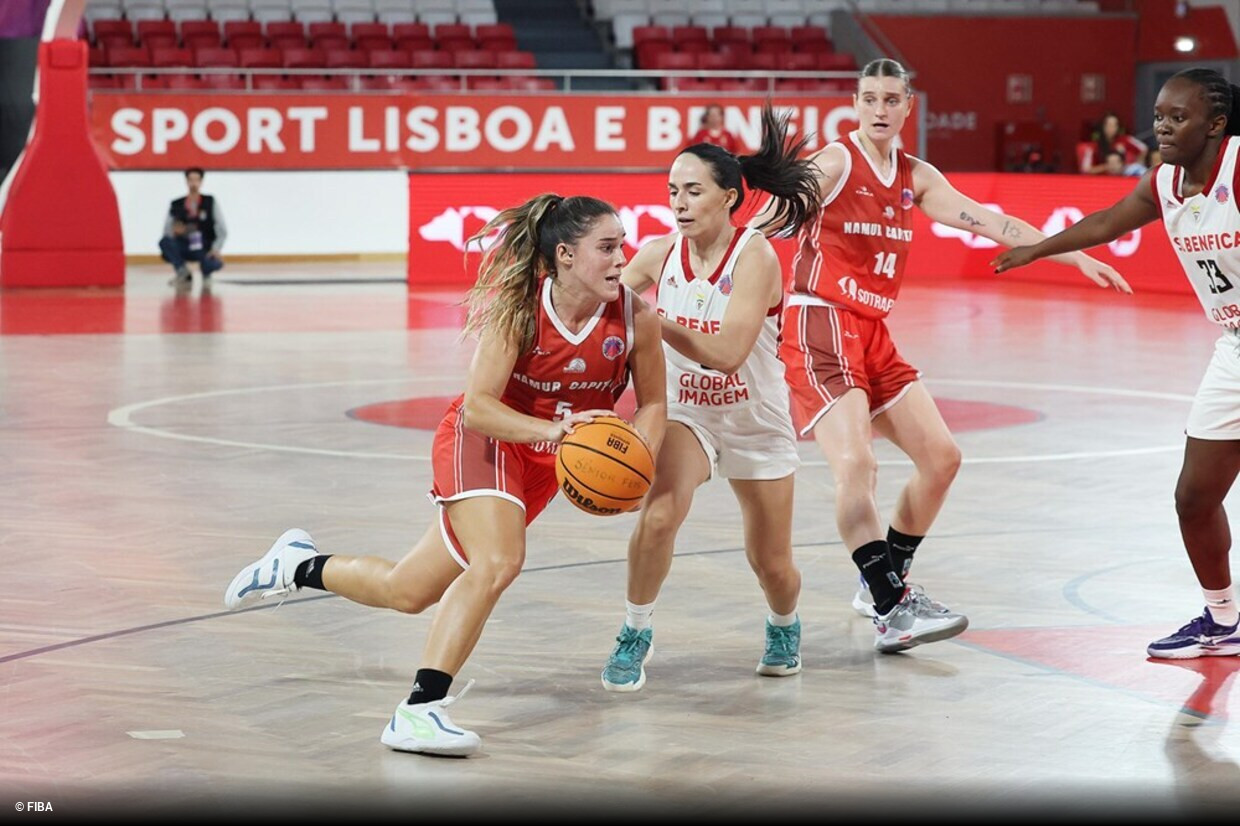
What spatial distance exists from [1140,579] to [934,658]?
5.09 feet

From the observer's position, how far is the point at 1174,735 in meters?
5.34

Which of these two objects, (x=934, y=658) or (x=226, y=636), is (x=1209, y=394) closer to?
(x=934, y=658)

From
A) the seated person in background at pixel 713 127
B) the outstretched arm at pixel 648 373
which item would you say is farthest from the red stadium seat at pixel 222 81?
the outstretched arm at pixel 648 373

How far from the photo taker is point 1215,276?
20.0ft

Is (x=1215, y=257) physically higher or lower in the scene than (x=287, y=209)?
higher

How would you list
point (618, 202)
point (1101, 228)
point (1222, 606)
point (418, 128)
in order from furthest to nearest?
point (418, 128) < point (618, 202) < point (1101, 228) < point (1222, 606)

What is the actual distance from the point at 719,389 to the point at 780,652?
0.89 meters

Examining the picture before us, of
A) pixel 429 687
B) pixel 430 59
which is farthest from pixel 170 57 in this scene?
pixel 429 687

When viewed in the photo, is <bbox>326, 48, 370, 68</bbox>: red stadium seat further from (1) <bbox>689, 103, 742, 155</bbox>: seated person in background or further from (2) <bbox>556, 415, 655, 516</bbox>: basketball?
(2) <bbox>556, 415, 655, 516</bbox>: basketball

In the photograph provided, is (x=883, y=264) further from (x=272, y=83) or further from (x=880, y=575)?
(x=272, y=83)

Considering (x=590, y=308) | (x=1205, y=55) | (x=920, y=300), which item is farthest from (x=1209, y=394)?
(x=1205, y=55)

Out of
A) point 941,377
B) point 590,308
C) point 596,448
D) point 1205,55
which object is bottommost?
point 941,377

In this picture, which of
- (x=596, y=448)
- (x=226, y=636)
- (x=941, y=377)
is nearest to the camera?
(x=596, y=448)

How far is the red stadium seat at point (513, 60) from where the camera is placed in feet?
89.4
